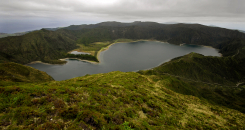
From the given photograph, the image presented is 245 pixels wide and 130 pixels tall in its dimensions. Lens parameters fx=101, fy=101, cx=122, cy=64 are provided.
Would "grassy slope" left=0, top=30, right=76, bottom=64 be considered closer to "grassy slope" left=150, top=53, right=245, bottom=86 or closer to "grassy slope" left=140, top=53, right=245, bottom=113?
"grassy slope" left=140, top=53, right=245, bottom=113

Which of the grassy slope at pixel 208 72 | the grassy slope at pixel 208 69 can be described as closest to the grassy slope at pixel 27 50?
the grassy slope at pixel 208 72

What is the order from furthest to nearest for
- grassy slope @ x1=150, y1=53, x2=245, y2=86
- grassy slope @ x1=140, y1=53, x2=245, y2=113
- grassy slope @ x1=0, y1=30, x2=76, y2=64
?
1. grassy slope @ x1=0, y1=30, x2=76, y2=64
2. grassy slope @ x1=150, y1=53, x2=245, y2=86
3. grassy slope @ x1=140, y1=53, x2=245, y2=113

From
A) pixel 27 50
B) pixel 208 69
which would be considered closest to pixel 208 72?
pixel 208 69

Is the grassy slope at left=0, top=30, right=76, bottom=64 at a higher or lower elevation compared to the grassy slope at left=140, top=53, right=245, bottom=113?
higher

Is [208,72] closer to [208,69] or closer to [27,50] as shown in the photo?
[208,69]

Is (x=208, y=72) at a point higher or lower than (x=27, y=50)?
lower

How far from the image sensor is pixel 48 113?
8.04m

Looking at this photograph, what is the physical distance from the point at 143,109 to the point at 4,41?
19515 cm

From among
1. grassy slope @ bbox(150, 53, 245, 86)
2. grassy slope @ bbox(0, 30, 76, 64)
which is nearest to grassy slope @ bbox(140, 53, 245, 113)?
grassy slope @ bbox(150, 53, 245, 86)

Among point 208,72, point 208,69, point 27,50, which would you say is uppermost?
point 27,50

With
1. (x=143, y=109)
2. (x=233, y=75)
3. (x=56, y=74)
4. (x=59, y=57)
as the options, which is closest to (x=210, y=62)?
(x=233, y=75)

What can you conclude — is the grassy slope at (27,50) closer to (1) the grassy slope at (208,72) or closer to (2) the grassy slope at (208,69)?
(1) the grassy slope at (208,72)

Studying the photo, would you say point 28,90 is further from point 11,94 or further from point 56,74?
point 56,74

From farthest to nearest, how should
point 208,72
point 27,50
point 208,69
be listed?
point 27,50 < point 208,69 < point 208,72
